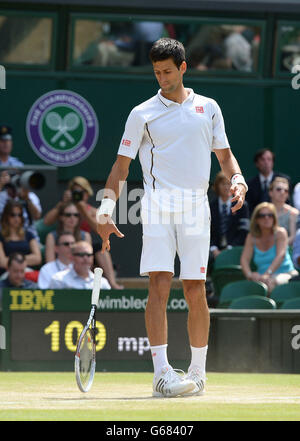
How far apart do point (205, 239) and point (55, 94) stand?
7741 millimetres

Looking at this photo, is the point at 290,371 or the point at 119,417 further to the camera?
the point at 290,371

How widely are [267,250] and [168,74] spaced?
5042 mm

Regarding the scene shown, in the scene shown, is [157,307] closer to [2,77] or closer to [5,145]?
[5,145]

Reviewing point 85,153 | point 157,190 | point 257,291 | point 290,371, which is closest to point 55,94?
point 85,153

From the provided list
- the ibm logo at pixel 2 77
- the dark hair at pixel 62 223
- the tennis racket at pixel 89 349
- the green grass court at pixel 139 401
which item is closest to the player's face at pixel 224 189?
the dark hair at pixel 62 223

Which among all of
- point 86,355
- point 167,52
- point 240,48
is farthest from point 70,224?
point 167,52

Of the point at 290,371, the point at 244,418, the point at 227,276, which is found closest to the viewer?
the point at 244,418

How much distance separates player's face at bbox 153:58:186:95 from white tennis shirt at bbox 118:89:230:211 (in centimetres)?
9

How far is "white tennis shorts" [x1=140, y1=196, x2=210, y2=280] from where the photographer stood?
6418 mm

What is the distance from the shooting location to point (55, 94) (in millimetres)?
13891

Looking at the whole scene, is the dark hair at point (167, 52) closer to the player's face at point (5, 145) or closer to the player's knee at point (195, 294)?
the player's knee at point (195, 294)

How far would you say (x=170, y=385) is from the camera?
624 centimetres

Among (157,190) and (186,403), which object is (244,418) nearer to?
(186,403)

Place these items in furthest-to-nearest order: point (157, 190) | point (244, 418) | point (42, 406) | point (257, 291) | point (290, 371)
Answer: point (257, 291)
point (290, 371)
point (157, 190)
point (42, 406)
point (244, 418)
